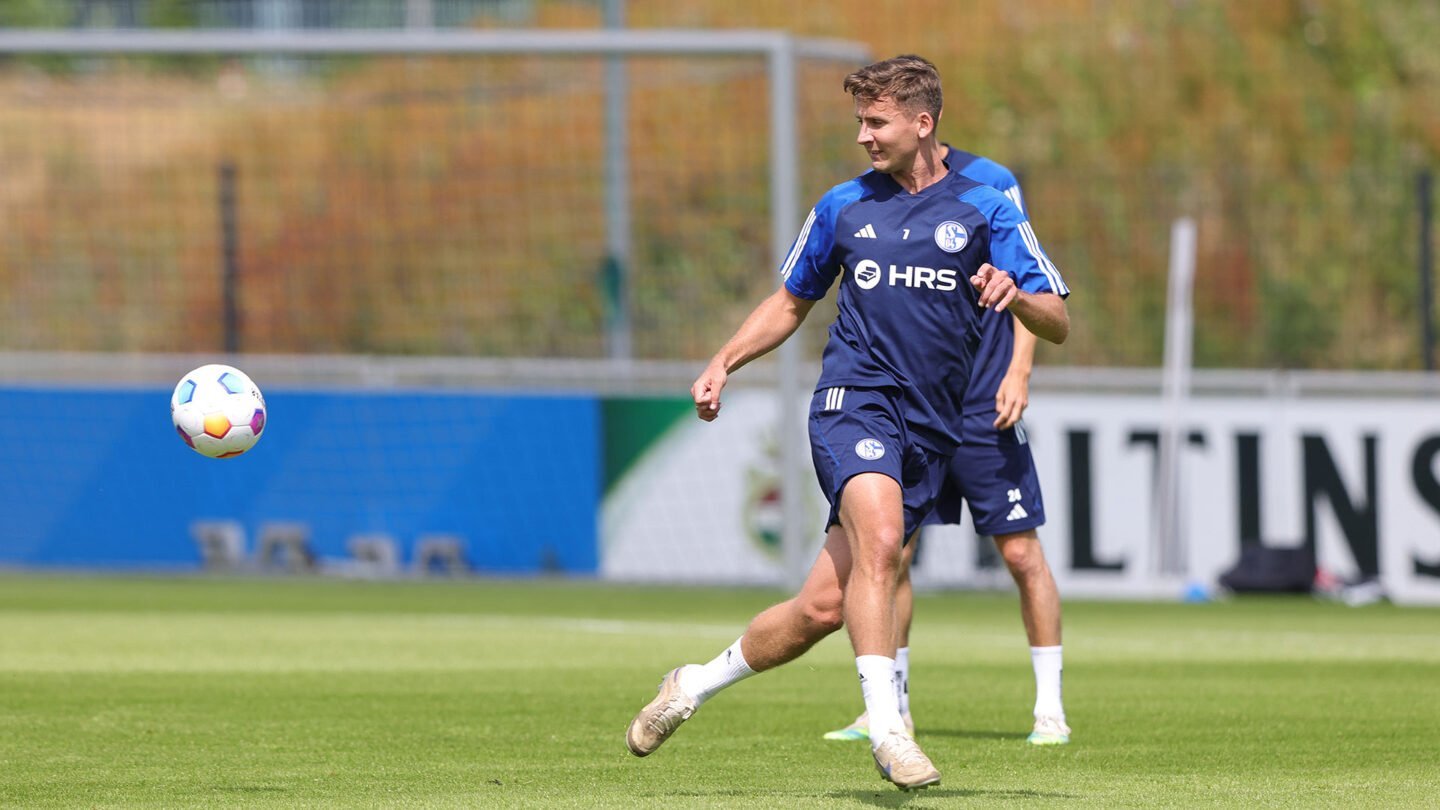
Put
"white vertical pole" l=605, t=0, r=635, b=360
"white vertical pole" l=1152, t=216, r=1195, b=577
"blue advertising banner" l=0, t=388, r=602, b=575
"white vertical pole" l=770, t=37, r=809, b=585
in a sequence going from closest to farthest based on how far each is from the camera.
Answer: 1. "white vertical pole" l=770, t=37, r=809, b=585
2. "white vertical pole" l=1152, t=216, r=1195, b=577
3. "blue advertising banner" l=0, t=388, r=602, b=575
4. "white vertical pole" l=605, t=0, r=635, b=360

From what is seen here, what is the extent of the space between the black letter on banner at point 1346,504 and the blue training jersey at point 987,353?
726 cm

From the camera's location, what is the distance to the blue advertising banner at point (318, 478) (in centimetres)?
1678

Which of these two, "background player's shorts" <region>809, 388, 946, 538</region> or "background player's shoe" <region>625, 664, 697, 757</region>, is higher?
"background player's shorts" <region>809, 388, 946, 538</region>

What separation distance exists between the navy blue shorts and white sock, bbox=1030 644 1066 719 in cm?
45

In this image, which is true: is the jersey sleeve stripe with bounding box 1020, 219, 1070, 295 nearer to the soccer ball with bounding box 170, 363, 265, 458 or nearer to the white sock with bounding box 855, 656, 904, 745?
the white sock with bounding box 855, 656, 904, 745

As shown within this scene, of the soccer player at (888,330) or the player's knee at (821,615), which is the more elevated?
the soccer player at (888,330)

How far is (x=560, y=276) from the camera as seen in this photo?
21562 mm

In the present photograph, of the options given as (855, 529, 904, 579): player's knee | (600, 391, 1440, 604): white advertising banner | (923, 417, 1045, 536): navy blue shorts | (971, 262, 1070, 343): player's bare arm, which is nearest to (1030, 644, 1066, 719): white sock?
(923, 417, 1045, 536): navy blue shorts

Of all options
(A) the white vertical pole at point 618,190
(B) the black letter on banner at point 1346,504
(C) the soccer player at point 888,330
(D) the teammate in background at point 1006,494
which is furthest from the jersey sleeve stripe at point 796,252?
(A) the white vertical pole at point 618,190

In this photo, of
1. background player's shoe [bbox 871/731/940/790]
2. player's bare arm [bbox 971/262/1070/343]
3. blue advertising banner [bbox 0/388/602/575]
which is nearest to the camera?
background player's shoe [bbox 871/731/940/790]

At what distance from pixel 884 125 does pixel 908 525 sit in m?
1.23

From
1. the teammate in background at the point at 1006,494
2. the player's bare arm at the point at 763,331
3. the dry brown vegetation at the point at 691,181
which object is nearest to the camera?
the player's bare arm at the point at 763,331

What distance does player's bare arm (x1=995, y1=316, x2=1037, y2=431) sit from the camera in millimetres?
8188

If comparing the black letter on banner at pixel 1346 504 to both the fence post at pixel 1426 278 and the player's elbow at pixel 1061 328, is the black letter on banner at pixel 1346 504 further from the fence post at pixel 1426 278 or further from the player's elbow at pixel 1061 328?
the player's elbow at pixel 1061 328
